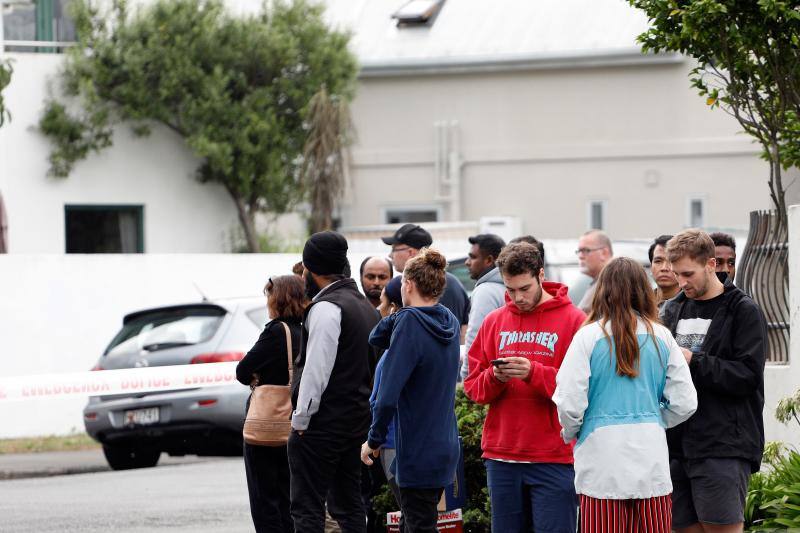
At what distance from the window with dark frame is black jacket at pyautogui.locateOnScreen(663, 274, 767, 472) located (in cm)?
1523

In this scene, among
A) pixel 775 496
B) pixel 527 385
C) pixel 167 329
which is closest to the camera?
pixel 527 385

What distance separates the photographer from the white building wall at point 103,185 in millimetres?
19453

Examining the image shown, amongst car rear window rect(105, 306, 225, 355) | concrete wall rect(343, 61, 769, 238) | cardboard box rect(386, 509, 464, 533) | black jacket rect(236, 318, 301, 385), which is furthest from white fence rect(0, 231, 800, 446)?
cardboard box rect(386, 509, 464, 533)

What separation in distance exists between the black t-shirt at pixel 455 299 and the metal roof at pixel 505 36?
53.3 feet

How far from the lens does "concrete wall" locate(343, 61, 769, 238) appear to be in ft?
83.6

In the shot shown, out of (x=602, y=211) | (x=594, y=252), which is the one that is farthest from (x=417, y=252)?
(x=602, y=211)

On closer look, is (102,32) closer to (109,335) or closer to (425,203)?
(109,335)

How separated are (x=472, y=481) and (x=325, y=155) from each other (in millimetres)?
13599

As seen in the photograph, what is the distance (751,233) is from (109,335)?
879cm

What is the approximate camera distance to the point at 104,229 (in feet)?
68.1

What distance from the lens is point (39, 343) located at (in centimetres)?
1609

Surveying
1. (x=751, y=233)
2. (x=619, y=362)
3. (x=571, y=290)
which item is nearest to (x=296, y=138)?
(x=571, y=290)

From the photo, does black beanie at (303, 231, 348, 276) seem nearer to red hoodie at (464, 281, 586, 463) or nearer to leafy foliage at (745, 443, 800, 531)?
red hoodie at (464, 281, 586, 463)

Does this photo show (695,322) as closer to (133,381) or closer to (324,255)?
(324,255)
